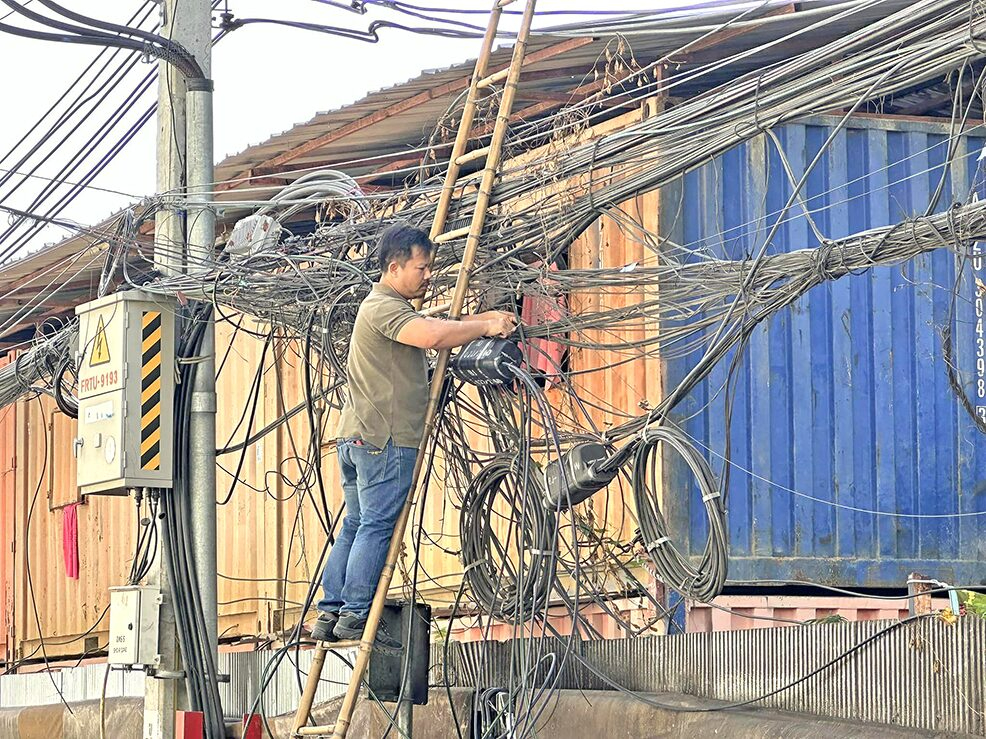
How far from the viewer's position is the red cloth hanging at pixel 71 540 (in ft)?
51.1

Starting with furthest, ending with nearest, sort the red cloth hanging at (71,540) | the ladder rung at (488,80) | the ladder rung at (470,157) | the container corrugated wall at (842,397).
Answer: the red cloth hanging at (71,540) < the container corrugated wall at (842,397) < the ladder rung at (488,80) < the ladder rung at (470,157)

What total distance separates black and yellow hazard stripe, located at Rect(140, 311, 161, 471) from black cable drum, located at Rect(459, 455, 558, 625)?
6.26 ft

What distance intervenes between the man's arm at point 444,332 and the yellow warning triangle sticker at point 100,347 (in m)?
2.98

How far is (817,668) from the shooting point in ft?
21.4

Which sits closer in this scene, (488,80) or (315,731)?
(315,731)

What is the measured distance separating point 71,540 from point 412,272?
9684 mm

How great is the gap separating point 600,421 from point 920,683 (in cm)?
417

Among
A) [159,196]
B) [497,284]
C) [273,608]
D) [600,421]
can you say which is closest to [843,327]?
[600,421]

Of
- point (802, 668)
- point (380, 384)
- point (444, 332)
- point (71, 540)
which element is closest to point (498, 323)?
point (444, 332)

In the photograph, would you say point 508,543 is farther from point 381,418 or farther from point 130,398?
point 130,398

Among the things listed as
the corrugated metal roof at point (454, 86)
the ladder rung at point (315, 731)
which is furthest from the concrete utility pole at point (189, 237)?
the ladder rung at point (315, 731)

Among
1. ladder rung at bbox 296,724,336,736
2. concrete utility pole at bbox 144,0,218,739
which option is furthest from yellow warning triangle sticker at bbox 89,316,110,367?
ladder rung at bbox 296,724,336,736

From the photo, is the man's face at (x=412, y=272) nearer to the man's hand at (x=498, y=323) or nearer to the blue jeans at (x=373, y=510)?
the man's hand at (x=498, y=323)

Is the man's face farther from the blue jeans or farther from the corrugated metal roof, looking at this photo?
the corrugated metal roof
